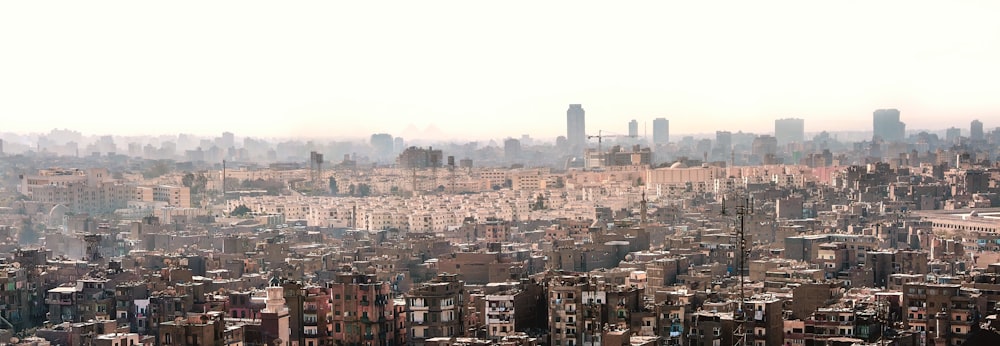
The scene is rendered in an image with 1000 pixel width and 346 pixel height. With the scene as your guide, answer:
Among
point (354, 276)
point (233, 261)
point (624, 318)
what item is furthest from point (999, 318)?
point (233, 261)

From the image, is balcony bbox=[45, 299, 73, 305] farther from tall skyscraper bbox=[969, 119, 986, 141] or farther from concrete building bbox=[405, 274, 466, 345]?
tall skyscraper bbox=[969, 119, 986, 141]

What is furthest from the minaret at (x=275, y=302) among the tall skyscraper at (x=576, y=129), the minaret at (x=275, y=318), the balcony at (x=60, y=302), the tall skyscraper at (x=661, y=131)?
the tall skyscraper at (x=661, y=131)

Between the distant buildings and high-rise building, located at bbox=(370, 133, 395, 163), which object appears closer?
the distant buildings

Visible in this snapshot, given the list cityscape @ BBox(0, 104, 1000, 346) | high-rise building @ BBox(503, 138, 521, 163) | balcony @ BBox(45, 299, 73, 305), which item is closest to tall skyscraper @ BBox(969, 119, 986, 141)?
cityscape @ BBox(0, 104, 1000, 346)

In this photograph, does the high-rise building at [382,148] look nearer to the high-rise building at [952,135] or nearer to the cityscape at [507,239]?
the cityscape at [507,239]

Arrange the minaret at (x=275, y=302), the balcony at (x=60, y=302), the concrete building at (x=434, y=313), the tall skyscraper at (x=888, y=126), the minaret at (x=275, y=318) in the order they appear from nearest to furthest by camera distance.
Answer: the minaret at (x=275, y=318), the minaret at (x=275, y=302), the concrete building at (x=434, y=313), the balcony at (x=60, y=302), the tall skyscraper at (x=888, y=126)

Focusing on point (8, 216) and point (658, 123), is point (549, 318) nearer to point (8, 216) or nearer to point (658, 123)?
point (8, 216)
